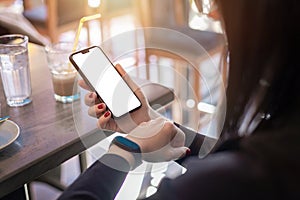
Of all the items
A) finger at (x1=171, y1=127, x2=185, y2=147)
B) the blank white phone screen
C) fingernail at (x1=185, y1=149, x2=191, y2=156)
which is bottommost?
fingernail at (x1=185, y1=149, x2=191, y2=156)

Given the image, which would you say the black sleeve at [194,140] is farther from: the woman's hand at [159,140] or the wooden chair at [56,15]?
the wooden chair at [56,15]

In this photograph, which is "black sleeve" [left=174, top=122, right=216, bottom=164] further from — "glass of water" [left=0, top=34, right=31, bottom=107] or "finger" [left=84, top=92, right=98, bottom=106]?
"glass of water" [left=0, top=34, right=31, bottom=107]

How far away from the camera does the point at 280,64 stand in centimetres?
53

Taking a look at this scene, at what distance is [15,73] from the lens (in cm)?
108

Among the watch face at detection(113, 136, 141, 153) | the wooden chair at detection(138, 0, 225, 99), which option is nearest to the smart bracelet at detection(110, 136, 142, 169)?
the watch face at detection(113, 136, 141, 153)

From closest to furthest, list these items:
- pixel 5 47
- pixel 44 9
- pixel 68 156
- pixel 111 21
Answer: pixel 68 156, pixel 5 47, pixel 44 9, pixel 111 21

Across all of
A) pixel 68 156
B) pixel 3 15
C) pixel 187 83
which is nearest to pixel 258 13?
pixel 68 156

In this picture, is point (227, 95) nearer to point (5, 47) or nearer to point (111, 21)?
point (5, 47)

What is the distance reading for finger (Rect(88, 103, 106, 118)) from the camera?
0.95 m

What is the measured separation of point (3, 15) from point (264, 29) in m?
1.40

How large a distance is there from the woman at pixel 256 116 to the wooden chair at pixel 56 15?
8.15 feet

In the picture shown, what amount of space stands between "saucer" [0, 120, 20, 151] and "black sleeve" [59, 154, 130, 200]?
0.66 ft

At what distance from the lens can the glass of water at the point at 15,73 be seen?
107 cm

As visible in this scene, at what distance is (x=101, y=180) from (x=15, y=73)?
450 millimetres
